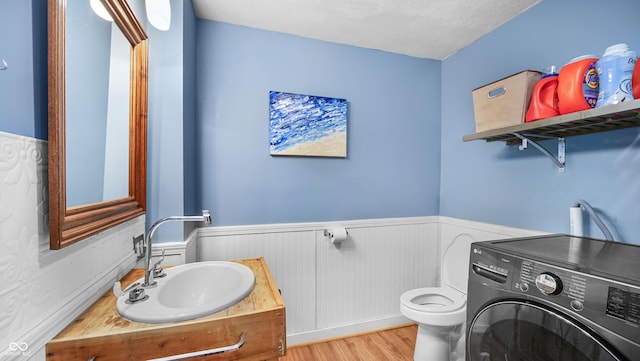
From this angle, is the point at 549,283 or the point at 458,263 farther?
the point at 458,263

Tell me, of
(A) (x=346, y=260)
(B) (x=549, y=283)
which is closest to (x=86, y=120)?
(B) (x=549, y=283)

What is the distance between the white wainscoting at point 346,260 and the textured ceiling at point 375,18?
139cm

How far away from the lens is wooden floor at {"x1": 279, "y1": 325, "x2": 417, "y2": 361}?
5.57 feet

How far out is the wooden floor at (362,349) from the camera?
1.70 m

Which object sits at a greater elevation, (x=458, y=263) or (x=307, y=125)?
(x=307, y=125)

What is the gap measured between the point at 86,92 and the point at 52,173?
33 centimetres

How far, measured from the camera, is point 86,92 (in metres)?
0.82

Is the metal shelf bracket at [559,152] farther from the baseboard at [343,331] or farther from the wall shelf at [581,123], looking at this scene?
the baseboard at [343,331]

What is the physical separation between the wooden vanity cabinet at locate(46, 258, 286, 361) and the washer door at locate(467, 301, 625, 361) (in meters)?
0.77

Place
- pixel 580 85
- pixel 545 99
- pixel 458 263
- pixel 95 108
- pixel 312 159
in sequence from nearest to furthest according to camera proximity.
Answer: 1. pixel 95 108
2. pixel 580 85
3. pixel 545 99
4. pixel 458 263
5. pixel 312 159

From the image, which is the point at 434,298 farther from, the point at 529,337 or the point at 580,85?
the point at 580,85

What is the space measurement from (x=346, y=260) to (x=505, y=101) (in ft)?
4.76

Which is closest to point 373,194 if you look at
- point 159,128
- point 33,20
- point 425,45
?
point 425,45

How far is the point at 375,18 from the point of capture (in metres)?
1.64
